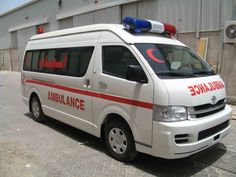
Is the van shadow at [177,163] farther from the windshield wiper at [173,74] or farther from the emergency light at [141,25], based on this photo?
the emergency light at [141,25]

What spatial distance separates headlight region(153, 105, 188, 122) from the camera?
3.72 meters

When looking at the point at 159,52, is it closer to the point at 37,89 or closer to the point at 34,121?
the point at 37,89

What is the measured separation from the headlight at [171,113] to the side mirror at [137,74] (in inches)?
19.6

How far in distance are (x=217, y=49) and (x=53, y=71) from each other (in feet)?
20.1

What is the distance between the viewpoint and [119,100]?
437 centimetres

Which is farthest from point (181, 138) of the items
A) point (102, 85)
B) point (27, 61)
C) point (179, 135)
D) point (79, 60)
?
point (27, 61)

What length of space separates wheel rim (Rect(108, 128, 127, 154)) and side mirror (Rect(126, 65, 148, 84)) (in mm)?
990

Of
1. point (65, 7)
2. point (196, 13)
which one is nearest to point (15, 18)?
point (65, 7)

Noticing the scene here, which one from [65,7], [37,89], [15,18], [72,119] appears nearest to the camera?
[72,119]

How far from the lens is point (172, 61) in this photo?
4426 mm

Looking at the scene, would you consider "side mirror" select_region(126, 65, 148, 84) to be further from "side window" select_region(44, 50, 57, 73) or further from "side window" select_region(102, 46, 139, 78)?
"side window" select_region(44, 50, 57, 73)

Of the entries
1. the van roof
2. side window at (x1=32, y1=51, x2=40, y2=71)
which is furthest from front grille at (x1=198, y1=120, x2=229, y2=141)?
side window at (x1=32, y1=51, x2=40, y2=71)

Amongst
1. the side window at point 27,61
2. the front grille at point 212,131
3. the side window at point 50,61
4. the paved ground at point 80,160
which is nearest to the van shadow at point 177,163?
the paved ground at point 80,160

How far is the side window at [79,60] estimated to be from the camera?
204 inches
